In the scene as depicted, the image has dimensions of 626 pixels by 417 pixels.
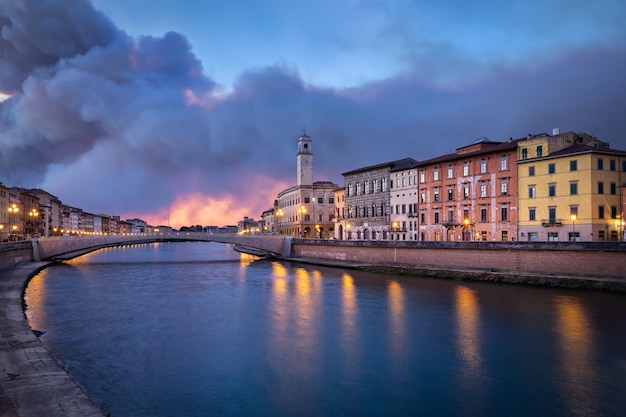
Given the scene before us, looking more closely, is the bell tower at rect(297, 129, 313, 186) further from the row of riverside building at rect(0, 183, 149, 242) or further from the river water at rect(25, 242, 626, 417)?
the river water at rect(25, 242, 626, 417)

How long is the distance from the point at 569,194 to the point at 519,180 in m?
6.09

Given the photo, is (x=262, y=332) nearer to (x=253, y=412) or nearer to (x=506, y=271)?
(x=253, y=412)

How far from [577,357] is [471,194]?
39989 millimetres

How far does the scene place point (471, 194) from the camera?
58.8 metres

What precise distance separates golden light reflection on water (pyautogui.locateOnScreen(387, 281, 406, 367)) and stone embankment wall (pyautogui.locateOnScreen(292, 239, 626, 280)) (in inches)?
365

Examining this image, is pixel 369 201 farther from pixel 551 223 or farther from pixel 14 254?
pixel 14 254

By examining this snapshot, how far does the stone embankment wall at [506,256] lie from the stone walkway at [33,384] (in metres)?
36.9

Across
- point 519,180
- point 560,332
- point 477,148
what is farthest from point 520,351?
point 477,148

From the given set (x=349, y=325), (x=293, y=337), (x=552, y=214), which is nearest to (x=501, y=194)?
(x=552, y=214)

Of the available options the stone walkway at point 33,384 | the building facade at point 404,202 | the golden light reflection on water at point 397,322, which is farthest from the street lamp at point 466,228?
the stone walkway at point 33,384

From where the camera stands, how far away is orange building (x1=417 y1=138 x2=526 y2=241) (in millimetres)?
54438

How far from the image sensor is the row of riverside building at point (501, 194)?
46.4 meters

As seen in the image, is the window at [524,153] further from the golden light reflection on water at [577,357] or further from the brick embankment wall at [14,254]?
the brick embankment wall at [14,254]

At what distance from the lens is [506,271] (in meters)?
43.8
